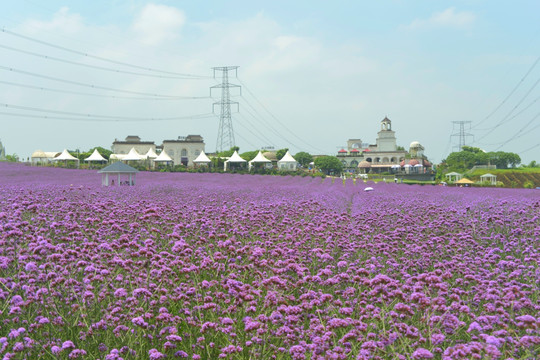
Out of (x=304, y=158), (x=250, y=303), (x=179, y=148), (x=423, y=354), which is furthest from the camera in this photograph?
(x=304, y=158)

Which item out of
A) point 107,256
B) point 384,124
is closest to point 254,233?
point 107,256

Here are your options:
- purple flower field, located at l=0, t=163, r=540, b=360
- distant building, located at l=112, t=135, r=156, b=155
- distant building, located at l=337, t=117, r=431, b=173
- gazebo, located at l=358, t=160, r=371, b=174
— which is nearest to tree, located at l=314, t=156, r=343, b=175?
Answer: gazebo, located at l=358, t=160, r=371, b=174

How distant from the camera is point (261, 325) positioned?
11.0 feet

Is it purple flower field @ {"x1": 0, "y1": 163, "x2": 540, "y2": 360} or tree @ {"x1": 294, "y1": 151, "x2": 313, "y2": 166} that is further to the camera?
tree @ {"x1": 294, "y1": 151, "x2": 313, "y2": 166}

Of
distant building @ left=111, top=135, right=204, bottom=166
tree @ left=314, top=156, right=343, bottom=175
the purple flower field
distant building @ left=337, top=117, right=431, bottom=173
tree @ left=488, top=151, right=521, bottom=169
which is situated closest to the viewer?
the purple flower field

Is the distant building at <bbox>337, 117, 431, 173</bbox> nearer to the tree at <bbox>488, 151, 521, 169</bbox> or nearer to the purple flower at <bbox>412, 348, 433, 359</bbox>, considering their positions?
the tree at <bbox>488, 151, 521, 169</bbox>

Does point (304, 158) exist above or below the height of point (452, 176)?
above

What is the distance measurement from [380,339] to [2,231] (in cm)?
413

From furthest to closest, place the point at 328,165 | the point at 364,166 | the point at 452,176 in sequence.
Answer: the point at 364,166 < the point at 328,165 < the point at 452,176

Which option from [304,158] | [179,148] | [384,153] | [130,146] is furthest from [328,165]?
[130,146]

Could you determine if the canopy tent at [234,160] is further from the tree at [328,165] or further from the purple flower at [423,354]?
the tree at [328,165]

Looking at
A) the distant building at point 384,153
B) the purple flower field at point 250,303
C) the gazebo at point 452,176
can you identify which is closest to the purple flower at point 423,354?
the purple flower field at point 250,303

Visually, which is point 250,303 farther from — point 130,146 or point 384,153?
point 384,153

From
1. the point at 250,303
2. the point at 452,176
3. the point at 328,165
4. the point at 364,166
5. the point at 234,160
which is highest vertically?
the point at 328,165
